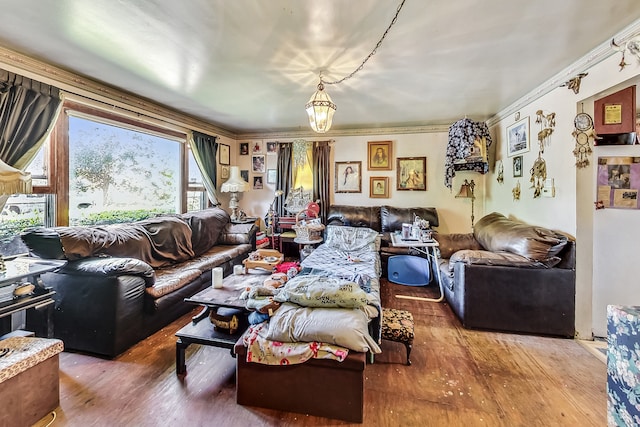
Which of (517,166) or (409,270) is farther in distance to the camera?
(409,270)

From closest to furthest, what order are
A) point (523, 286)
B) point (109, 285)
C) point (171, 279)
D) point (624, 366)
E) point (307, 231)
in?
point (624, 366) < point (109, 285) < point (523, 286) < point (171, 279) < point (307, 231)

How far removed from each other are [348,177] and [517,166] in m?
2.61

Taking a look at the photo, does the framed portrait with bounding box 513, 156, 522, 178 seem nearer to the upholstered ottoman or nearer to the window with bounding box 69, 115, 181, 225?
the upholstered ottoman

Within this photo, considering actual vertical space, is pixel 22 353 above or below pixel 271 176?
below

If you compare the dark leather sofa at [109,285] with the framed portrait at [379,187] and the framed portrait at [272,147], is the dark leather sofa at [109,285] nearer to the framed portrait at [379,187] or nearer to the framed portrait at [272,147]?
the framed portrait at [272,147]

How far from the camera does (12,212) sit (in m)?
2.43

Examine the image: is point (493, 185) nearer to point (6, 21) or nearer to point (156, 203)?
point (156, 203)

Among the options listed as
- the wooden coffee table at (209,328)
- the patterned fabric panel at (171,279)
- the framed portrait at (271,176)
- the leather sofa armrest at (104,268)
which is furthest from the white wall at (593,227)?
the framed portrait at (271,176)

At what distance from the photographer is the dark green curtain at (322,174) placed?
5219 millimetres

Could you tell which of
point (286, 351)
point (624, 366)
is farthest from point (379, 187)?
point (624, 366)

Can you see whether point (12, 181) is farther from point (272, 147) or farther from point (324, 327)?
point (272, 147)

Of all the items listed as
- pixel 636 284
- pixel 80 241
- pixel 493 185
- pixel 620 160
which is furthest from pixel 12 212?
pixel 493 185

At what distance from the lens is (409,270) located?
3.87m

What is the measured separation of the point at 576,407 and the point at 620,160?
1987 mm
